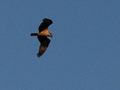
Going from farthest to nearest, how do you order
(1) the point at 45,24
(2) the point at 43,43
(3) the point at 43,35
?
(2) the point at 43,43
(3) the point at 43,35
(1) the point at 45,24

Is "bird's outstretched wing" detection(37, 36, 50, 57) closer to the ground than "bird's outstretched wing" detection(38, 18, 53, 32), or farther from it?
closer to the ground

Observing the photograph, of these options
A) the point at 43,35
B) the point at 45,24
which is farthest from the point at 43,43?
the point at 45,24

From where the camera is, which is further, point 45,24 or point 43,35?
point 43,35

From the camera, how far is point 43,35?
4869 cm

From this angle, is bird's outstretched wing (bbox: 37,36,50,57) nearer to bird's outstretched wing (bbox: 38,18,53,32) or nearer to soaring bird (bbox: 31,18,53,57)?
soaring bird (bbox: 31,18,53,57)

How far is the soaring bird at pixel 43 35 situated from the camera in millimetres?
47625

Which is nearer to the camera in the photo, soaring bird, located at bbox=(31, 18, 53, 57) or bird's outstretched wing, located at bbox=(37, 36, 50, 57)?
soaring bird, located at bbox=(31, 18, 53, 57)

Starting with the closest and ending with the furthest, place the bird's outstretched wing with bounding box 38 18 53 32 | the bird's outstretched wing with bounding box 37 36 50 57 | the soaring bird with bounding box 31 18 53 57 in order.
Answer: the bird's outstretched wing with bounding box 38 18 53 32 → the soaring bird with bounding box 31 18 53 57 → the bird's outstretched wing with bounding box 37 36 50 57

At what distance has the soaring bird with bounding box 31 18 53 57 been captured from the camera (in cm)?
4762

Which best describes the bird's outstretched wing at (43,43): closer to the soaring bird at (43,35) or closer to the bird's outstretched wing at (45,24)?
the soaring bird at (43,35)

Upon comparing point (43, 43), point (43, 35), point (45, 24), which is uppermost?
point (45, 24)

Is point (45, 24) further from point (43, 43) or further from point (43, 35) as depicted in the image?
point (43, 43)

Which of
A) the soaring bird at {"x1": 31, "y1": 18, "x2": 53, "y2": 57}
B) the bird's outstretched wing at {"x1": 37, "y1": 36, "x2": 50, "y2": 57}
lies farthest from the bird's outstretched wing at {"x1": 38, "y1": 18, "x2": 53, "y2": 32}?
the bird's outstretched wing at {"x1": 37, "y1": 36, "x2": 50, "y2": 57}

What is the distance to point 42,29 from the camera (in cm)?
4822
